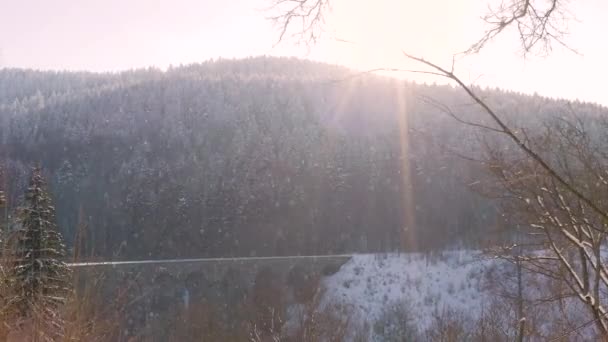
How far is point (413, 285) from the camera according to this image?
31.1 metres

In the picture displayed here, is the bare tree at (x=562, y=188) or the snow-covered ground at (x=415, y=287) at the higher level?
the bare tree at (x=562, y=188)

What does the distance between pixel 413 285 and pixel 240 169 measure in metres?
37.9

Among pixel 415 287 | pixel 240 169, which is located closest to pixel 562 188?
pixel 415 287

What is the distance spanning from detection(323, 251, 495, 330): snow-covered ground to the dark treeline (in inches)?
287

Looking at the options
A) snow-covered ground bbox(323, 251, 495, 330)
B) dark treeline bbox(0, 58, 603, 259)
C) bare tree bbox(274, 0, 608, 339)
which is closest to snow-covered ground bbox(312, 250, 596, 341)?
snow-covered ground bbox(323, 251, 495, 330)

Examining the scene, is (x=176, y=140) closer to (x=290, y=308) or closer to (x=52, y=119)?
(x=52, y=119)

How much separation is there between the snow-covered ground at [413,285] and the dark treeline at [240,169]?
729 centimetres

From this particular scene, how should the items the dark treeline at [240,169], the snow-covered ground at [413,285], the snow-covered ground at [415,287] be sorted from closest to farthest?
the snow-covered ground at [415,287]
the snow-covered ground at [413,285]
the dark treeline at [240,169]

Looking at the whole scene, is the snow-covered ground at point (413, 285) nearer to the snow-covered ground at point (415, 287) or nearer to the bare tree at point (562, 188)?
the snow-covered ground at point (415, 287)

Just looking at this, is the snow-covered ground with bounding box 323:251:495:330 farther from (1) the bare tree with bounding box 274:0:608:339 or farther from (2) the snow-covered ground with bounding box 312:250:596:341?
(1) the bare tree with bounding box 274:0:608:339

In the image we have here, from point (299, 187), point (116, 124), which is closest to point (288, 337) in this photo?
A: point (299, 187)

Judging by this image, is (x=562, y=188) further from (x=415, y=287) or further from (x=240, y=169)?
(x=240, y=169)

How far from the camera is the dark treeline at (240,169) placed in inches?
2126

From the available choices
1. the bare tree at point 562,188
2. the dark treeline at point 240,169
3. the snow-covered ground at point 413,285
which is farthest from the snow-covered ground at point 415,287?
the bare tree at point 562,188
